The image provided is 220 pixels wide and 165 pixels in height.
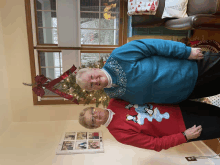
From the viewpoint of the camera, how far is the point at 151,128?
4.10 ft

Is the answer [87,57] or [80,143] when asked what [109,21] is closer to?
[87,57]

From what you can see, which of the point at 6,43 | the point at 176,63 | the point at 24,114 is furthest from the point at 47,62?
the point at 176,63

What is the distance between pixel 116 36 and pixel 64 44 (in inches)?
43.2

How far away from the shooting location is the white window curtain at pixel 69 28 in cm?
311

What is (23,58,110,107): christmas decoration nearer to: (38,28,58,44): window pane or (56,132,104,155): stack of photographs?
(56,132,104,155): stack of photographs

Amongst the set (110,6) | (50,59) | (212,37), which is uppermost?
(110,6)

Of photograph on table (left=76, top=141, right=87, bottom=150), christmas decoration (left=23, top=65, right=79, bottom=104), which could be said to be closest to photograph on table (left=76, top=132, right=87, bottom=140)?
photograph on table (left=76, top=141, right=87, bottom=150)

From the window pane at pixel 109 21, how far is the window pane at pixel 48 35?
3.28 ft

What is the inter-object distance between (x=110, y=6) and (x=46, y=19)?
1317 mm

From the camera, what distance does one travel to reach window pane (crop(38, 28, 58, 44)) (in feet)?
10.9

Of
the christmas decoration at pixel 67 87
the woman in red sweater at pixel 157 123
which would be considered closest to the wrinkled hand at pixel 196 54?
the woman in red sweater at pixel 157 123

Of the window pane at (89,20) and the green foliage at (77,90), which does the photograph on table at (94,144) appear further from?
→ the window pane at (89,20)

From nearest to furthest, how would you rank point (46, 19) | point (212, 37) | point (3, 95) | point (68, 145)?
point (212, 37), point (68, 145), point (3, 95), point (46, 19)

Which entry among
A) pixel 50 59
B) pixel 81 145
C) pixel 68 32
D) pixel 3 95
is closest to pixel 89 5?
pixel 68 32
